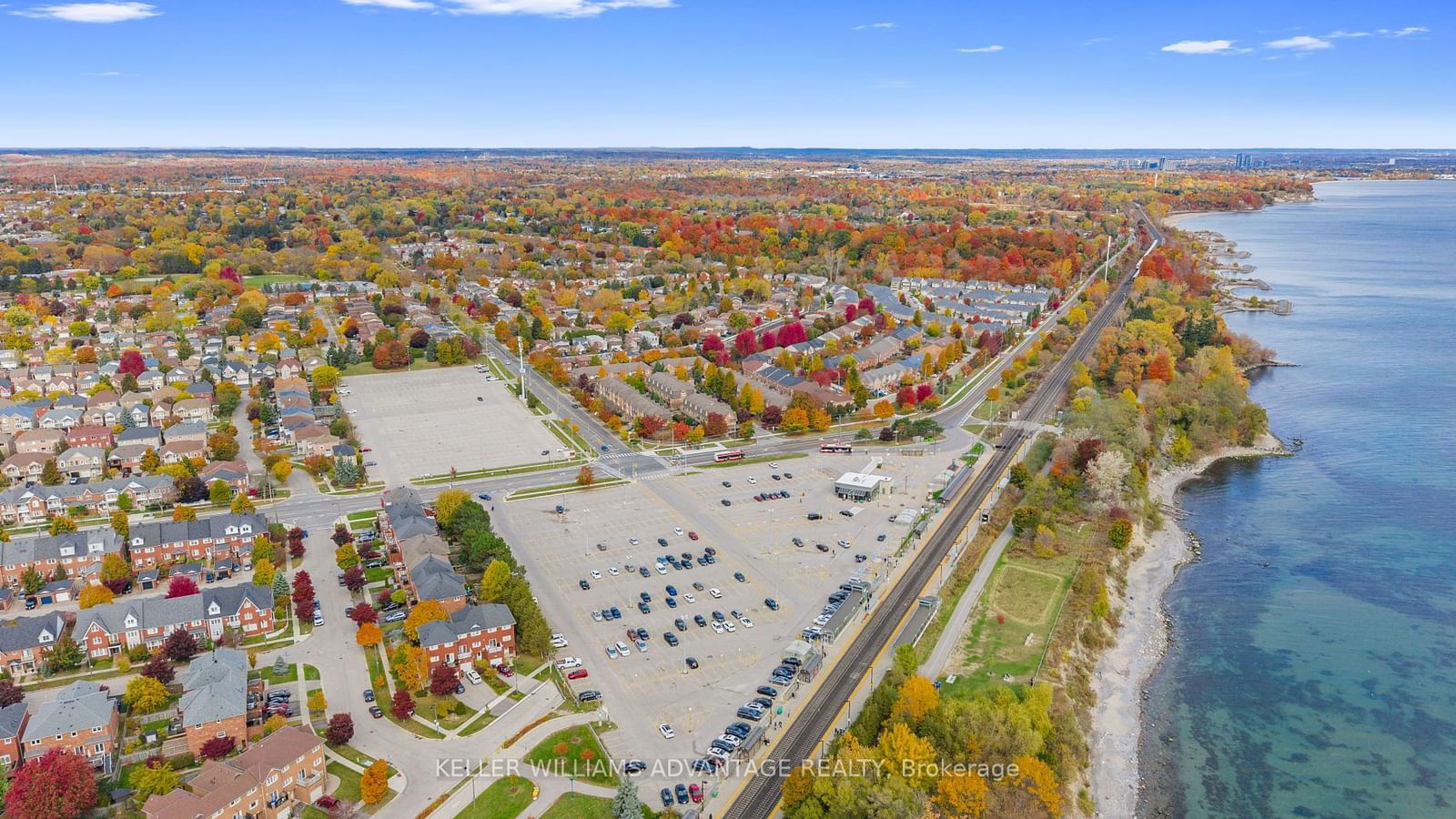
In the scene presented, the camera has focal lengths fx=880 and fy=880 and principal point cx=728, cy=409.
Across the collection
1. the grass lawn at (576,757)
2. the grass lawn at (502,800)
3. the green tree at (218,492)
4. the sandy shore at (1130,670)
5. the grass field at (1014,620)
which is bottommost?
the sandy shore at (1130,670)

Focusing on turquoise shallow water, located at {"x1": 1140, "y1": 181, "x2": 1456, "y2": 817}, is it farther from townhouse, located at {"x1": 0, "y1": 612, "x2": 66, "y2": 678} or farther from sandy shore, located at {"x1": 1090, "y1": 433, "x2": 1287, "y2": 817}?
townhouse, located at {"x1": 0, "y1": 612, "x2": 66, "y2": 678}

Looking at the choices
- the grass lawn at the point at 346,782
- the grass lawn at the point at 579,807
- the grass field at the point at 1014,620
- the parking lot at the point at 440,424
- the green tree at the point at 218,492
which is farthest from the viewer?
the parking lot at the point at 440,424

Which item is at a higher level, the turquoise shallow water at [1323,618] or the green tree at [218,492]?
the green tree at [218,492]

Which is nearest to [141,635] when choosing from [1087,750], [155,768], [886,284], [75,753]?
[75,753]

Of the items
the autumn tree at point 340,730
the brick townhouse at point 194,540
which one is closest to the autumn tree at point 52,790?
the autumn tree at point 340,730

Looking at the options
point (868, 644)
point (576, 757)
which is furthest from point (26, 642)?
point (868, 644)

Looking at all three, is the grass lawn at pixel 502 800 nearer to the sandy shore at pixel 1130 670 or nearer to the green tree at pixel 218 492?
the sandy shore at pixel 1130 670

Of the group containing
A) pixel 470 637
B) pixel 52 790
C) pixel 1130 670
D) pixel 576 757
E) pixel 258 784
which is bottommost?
pixel 1130 670

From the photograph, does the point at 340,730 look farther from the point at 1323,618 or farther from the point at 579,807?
the point at 1323,618
